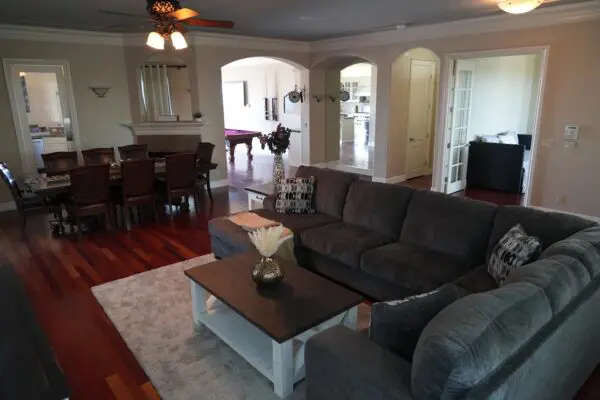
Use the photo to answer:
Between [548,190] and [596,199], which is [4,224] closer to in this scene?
[548,190]

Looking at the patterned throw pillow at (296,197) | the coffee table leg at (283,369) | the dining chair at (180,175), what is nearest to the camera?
the coffee table leg at (283,369)

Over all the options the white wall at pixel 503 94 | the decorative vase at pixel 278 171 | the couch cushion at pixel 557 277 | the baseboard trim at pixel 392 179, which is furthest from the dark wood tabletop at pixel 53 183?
the white wall at pixel 503 94

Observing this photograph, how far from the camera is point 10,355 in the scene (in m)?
1.98

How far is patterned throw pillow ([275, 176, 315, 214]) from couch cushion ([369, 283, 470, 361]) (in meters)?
2.61

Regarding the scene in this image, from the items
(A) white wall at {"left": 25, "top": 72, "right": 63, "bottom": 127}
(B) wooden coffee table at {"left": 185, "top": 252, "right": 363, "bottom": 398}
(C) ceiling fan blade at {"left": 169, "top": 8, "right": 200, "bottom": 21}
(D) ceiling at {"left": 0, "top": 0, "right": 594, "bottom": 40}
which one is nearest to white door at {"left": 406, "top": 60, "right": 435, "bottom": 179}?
(D) ceiling at {"left": 0, "top": 0, "right": 594, "bottom": 40}

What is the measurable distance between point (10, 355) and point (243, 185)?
613 centimetres

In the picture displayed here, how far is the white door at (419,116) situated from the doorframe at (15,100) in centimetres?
614

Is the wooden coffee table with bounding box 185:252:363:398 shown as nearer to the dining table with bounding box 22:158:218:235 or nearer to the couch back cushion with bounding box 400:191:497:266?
the couch back cushion with bounding box 400:191:497:266

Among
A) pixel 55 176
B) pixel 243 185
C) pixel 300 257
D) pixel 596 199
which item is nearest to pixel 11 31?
pixel 55 176

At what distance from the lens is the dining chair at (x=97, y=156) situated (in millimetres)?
6113

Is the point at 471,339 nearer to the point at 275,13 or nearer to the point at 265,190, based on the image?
the point at 265,190

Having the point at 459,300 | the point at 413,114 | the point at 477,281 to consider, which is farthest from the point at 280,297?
the point at 413,114

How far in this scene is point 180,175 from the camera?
5781 mm

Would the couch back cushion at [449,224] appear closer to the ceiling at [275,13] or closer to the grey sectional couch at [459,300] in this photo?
the grey sectional couch at [459,300]
